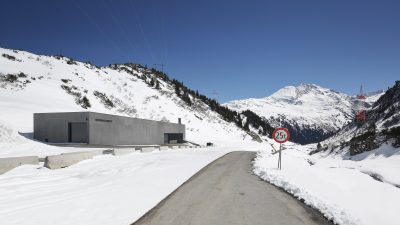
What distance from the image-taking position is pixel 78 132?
4191 cm

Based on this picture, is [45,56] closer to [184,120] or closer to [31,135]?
[184,120]

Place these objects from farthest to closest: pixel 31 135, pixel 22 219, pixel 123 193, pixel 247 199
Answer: pixel 31 135, pixel 123 193, pixel 247 199, pixel 22 219

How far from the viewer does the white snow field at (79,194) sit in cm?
873

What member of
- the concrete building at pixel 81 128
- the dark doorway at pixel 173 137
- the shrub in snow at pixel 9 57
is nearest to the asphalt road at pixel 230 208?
the concrete building at pixel 81 128

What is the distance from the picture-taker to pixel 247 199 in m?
11.2

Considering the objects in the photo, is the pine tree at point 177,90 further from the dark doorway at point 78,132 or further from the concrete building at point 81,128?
the dark doorway at point 78,132

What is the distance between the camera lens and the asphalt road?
27.3 ft

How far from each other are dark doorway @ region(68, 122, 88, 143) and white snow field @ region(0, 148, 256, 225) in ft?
76.9

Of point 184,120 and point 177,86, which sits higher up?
point 177,86

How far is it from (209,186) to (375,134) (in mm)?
22853

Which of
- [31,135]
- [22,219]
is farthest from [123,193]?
[31,135]

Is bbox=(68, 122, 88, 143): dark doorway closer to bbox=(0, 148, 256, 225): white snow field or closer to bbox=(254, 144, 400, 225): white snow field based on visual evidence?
bbox=(0, 148, 256, 225): white snow field

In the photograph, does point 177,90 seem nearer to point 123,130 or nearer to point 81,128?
point 123,130

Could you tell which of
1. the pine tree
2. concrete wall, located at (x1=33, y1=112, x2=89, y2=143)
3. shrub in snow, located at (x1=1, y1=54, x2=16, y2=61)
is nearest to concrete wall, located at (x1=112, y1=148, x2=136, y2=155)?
concrete wall, located at (x1=33, y1=112, x2=89, y2=143)
